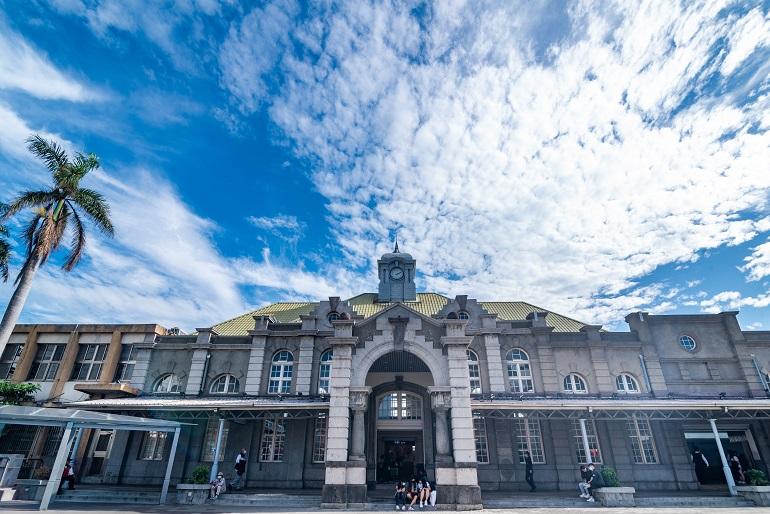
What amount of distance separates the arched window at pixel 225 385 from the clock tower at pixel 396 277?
36.1ft

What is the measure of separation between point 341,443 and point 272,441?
7.89 meters

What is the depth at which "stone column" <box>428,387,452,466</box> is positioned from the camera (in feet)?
53.3

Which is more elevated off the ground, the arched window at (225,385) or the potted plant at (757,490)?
the arched window at (225,385)

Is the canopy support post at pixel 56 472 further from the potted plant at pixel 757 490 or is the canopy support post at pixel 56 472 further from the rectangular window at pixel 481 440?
the potted plant at pixel 757 490

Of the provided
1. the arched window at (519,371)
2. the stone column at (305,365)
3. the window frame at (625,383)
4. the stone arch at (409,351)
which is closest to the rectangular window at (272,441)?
the stone column at (305,365)

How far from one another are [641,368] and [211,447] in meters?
25.4

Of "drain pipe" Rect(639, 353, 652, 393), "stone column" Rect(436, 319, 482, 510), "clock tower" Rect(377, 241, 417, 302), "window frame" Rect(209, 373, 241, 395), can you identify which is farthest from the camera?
"clock tower" Rect(377, 241, 417, 302)

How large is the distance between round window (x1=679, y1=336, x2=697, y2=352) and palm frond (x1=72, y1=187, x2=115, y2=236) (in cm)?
3323

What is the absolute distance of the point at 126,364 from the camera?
82.1 feet

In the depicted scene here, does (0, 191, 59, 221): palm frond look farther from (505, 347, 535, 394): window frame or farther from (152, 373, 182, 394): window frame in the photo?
(505, 347, 535, 394): window frame

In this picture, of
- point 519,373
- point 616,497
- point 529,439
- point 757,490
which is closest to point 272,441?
point 529,439

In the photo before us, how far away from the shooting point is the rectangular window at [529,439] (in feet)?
70.2

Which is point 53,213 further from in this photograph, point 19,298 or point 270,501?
point 270,501

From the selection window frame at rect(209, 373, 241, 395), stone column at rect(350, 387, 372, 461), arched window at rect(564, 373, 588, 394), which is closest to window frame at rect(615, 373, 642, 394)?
arched window at rect(564, 373, 588, 394)
